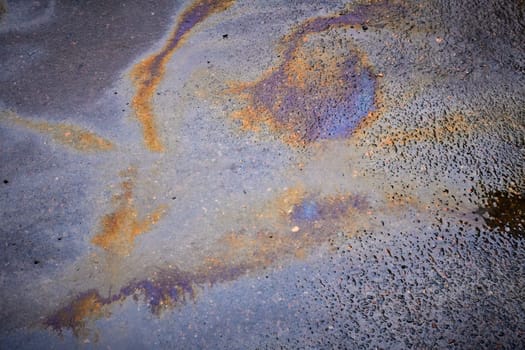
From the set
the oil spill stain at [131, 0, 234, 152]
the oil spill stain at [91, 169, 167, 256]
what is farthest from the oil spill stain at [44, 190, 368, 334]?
the oil spill stain at [131, 0, 234, 152]

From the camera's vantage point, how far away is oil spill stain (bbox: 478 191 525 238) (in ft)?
9.07

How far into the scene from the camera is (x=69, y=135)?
11.4 feet

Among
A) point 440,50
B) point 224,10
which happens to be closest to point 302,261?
point 440,50

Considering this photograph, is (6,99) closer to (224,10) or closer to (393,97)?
(224,10)

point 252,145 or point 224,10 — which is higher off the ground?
point 224,10

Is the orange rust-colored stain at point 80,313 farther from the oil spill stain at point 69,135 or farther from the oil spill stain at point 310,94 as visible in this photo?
the oil spill stain at point 310,94

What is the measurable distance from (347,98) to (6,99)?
119 inches


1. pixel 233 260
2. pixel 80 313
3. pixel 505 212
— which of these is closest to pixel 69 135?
pixel 80 313

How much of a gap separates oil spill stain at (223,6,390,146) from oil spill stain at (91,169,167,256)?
1044 mm

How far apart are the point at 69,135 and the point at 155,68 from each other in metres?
0.97

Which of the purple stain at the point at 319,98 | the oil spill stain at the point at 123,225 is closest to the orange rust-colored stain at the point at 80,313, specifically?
the oil spill stain at the point at 123,225

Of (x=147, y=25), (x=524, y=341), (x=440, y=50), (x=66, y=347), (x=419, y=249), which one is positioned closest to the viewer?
(x=524, y=341)

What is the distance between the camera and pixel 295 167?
3162 mm

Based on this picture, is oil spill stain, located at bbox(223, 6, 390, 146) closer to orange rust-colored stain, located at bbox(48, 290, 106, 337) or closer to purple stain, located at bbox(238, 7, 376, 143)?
purple stain, located at bbox(238, 7, 376, 143)
